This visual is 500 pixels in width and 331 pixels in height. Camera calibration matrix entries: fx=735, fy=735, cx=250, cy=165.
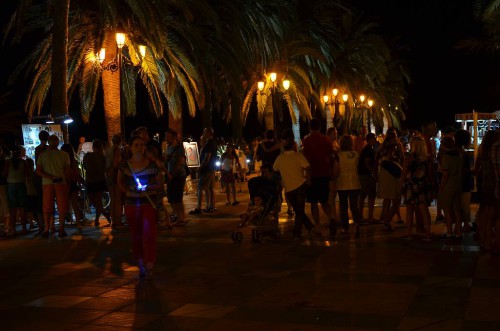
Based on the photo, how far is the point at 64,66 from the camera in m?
16.8

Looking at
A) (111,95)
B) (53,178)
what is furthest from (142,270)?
(111,95)

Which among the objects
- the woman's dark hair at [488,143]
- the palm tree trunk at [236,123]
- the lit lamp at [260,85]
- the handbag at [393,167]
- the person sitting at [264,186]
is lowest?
the person sitting at [264,186]

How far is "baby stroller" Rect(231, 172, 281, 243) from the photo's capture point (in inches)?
464

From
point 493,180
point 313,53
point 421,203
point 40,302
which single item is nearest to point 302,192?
point 421,203

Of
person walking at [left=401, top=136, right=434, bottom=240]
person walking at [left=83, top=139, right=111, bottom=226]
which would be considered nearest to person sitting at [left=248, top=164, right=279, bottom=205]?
person walking at [left=401, top=136, right=434, bottom=240]

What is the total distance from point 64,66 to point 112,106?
364 cm

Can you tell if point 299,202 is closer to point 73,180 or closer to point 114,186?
point 114,186

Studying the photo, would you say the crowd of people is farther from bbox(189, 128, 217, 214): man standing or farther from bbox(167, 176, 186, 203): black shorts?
bbox(189, 128, 217, 214): man standing

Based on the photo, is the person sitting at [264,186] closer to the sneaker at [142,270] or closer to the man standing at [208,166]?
the sneaker at [142,270]

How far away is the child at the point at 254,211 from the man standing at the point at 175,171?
8.92ft

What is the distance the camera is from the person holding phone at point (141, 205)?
9.12m

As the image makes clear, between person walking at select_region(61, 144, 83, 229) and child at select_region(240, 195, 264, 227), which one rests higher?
person walking at select_region(61, 144, 83, 229)

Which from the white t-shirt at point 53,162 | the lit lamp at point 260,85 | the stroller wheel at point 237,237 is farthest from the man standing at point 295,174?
the lit lamp at point 260,85

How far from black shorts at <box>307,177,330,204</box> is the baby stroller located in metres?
0.58
